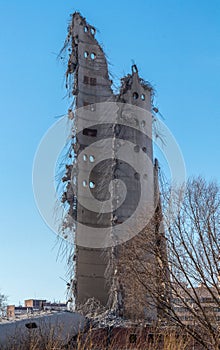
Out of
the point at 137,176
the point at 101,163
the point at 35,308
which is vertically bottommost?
the point at 35,308

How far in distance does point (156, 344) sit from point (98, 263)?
16.6m

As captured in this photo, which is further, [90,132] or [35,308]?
[90,132]

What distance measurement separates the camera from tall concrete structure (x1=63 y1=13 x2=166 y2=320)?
77.6 feet

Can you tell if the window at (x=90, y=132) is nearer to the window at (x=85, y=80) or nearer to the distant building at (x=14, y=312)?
the window at (x=85, y=80)

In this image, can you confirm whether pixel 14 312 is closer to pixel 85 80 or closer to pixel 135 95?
pixel 135 95

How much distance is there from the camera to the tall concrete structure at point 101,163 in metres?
23.7

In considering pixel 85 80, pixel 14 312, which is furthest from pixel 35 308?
pixel 85 80

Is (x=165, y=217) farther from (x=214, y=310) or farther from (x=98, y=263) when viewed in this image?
(x=98, y=263)

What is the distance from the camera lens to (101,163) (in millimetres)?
25625

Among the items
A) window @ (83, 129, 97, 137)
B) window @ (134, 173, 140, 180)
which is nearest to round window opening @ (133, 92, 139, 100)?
window @ (83, 129, 97, 137)

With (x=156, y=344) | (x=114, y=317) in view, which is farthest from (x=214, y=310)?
(x=114, y=317)

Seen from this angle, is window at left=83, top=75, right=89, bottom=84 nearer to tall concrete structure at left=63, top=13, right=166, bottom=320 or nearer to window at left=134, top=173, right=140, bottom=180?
tall concrete structure at left=63, top=13, right=166, bottom=320


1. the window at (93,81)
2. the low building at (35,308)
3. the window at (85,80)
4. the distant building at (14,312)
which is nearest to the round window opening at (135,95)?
the window at (93,81)

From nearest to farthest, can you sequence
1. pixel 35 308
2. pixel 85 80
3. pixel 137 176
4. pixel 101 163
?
pixel 35 308
pixel 137 176
pixel 101 163
pixel 85 80
